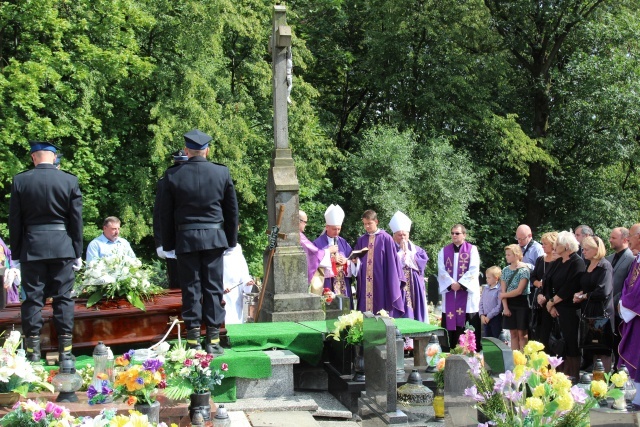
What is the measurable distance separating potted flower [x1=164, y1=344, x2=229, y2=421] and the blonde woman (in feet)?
16.8

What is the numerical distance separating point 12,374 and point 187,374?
117 cm

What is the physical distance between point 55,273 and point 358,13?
22.4m

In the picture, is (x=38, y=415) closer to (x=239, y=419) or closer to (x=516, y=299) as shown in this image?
(x=239, y=419)

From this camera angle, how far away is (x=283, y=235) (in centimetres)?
1031

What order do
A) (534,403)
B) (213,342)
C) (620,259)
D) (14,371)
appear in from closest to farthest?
(534,403)
(14,371)
(213,342)
(620,259)

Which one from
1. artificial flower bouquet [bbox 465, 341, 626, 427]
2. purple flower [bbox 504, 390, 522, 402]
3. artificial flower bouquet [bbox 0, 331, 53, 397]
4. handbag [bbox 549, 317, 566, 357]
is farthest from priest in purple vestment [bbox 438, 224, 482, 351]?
purple flower [bbox 504, 390, 522, 402]

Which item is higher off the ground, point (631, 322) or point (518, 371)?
point (518, 371)

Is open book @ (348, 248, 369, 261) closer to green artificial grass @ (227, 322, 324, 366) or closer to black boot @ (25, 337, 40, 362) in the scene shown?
green artificial grass @ (227, 322, 324, 366)

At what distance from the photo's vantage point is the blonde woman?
33.2ft

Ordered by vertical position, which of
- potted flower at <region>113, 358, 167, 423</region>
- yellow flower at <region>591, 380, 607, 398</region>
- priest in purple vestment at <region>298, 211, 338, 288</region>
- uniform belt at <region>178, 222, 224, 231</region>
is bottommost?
potted flower at <region>113, 358, 167, 423</region>

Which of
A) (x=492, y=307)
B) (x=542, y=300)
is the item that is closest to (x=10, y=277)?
(x=492, y=307)

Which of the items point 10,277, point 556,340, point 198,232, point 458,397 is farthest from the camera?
point 10,277

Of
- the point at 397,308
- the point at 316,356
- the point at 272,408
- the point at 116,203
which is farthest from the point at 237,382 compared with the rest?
the point at 116,203

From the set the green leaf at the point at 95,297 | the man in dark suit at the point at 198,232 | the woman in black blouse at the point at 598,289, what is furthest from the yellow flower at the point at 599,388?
the woman in black blouse at the point at 598,289
